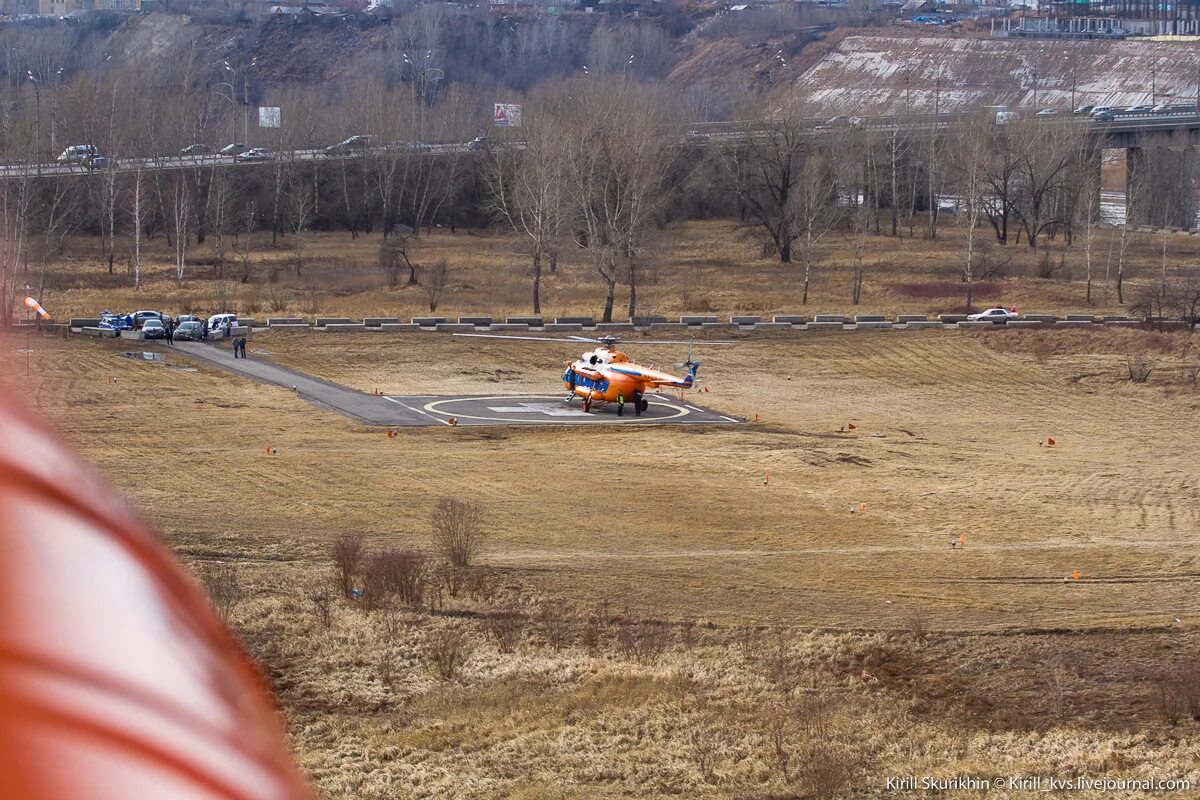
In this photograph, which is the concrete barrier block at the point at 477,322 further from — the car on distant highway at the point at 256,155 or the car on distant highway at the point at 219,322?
the car on distant highway at the point at 256,155

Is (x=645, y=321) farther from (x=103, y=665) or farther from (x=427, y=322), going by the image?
(x=103, y=665)

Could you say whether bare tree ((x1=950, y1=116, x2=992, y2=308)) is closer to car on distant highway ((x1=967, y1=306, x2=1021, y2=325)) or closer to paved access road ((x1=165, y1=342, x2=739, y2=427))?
car on distant highway ((x1=967, y1=306, x2=1021, y2=325))

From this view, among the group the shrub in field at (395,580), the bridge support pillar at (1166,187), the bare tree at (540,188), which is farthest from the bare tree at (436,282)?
Answer: the bridge support pillar at (1166,187)

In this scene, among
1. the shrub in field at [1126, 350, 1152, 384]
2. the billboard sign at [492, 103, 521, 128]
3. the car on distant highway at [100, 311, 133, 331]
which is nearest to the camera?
the shrub in field at [1126, 350, 1152, 384]

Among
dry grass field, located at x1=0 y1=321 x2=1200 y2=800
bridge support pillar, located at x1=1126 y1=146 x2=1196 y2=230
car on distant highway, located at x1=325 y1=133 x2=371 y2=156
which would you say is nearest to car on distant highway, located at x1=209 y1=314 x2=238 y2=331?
dry grass field, located at x1=0 y1=321 x2=1200 y2=800

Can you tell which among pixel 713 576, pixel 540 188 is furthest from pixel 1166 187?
pixel 713 576

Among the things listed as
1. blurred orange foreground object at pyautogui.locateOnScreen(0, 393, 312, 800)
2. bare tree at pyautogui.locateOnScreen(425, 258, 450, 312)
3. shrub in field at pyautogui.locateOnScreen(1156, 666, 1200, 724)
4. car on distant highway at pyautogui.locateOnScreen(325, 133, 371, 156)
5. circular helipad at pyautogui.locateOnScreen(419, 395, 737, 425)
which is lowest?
shrub in field at pyautogui.locateOnScreen(1156, 666, 1200, 724)

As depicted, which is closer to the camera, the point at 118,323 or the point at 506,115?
the point at 118,323
